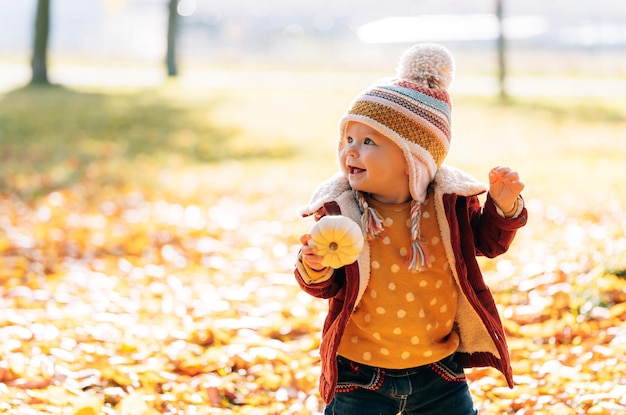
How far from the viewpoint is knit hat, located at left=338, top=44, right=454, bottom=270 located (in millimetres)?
2529

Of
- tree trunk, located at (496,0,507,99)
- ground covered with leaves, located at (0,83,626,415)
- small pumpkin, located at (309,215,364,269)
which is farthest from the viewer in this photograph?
tree trunk, located at (496,0,507,99)

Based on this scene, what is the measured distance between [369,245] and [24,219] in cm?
587

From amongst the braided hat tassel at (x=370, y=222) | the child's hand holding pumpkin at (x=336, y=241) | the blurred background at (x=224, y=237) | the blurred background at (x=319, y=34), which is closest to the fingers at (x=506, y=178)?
the braided hat tassel at (x=370, y=222)

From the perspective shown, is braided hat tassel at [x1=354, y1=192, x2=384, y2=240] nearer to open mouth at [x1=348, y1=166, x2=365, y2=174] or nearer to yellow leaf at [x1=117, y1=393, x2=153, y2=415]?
open mouth at [x1=348, y1=166, x2=365, y2=174]

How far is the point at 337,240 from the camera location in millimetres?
2328

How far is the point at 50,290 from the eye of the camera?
5438 millimetres

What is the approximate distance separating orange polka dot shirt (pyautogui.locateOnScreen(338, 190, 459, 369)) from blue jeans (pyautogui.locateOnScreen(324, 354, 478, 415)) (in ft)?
0.13

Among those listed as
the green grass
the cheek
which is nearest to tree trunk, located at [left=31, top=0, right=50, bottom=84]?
the green grass

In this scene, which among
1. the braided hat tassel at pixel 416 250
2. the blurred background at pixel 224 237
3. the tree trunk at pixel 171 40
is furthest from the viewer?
the tree trunk at pixel 171 40

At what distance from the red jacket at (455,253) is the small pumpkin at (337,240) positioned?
186 mm

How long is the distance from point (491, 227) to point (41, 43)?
18.6m

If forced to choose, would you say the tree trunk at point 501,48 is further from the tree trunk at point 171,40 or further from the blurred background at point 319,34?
the tree trunk at point 171,40

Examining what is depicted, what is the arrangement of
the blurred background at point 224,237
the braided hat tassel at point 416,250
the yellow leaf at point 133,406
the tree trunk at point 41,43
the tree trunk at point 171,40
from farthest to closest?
the tree trunk at point 171,40 → the tree trunk at point 41,43 → the blurred background at point 224,237 → the yellow leaf at point 133,406 → the braided hat tassel at point 416,250

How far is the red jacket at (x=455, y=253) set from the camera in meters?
2.54
